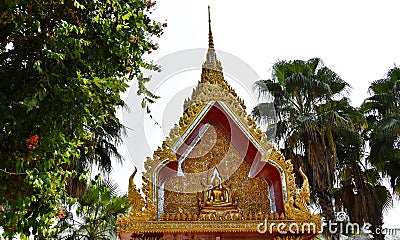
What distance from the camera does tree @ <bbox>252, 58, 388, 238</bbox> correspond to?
12180mm

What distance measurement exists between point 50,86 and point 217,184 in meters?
3.61

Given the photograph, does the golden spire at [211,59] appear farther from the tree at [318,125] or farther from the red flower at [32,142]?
the tree at [318,125]

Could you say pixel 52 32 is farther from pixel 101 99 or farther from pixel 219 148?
pixel 219 148

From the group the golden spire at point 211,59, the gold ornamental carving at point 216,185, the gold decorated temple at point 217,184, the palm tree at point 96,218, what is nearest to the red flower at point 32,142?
the gold decorated temple at point 217,184

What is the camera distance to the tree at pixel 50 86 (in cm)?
332

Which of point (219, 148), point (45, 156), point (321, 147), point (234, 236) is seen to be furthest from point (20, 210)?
point (321, 147)

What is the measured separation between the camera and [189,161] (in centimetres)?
666

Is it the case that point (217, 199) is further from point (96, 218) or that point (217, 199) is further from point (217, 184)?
point (96, 218)

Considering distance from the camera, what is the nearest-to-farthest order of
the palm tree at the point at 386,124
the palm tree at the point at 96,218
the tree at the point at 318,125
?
the palm tree at the point at 96,218 < the tree at the point at 318,125 < the palm tree at the point at 386,124

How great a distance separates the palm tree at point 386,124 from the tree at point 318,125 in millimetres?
536

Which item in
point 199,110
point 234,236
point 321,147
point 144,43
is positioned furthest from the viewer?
point 321,147

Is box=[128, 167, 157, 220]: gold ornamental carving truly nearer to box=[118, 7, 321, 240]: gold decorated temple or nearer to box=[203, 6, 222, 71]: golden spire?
box=[118, 7, 321, 240]: gold decorated temple

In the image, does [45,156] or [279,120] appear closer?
[45,156]

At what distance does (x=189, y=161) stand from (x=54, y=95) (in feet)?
11.2
